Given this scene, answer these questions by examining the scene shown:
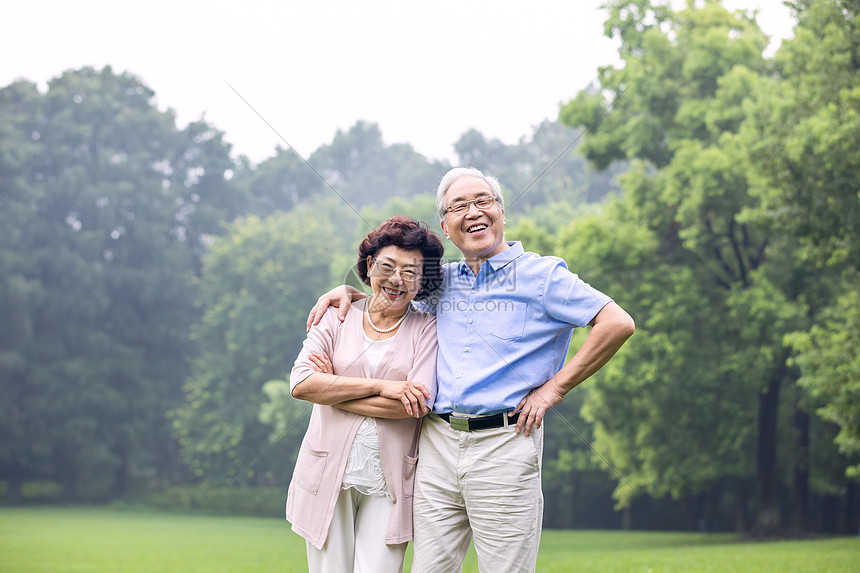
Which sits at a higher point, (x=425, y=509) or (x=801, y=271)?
(x=801, y=271)

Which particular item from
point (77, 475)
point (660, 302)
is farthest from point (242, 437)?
point (660, 302)

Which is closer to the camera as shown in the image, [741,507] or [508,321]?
[508,321]

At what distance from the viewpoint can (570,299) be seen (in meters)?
2.78

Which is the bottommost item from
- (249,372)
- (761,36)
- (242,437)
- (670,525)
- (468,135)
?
(670,525)

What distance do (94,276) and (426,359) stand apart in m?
28.8

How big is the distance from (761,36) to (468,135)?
22.8m

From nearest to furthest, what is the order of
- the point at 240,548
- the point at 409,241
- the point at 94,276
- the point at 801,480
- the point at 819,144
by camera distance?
1. the point at 409,241
2. the point at 819,144
3. the point at 801,480
4. the point at 240,548
5. the point at 94,276

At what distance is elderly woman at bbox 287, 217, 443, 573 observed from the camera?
9.34 ft

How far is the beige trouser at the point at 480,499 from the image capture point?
2.76 m

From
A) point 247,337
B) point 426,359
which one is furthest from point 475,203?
point 247,337

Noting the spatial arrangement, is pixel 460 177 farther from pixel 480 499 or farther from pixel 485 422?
pixel 480 499

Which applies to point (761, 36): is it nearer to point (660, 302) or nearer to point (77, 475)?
point (660, 302)

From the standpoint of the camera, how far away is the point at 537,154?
4075cm

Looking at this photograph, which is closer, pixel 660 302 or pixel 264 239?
pixel 660 302
